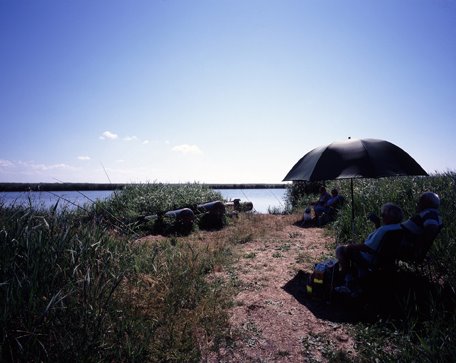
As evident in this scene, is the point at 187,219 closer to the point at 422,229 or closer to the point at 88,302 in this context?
the point at 88,302

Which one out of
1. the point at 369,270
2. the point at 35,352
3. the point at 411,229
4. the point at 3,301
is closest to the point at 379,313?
the point at 369,270

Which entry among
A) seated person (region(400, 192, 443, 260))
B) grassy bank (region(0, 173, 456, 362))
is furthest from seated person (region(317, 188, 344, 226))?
seated person (region(400, 192, 443, 260))

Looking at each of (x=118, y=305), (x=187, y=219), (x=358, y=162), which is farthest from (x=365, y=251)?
(x=187, y=219)

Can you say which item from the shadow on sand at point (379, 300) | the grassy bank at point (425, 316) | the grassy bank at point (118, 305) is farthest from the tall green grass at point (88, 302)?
the grassy bank at point (425, 316)

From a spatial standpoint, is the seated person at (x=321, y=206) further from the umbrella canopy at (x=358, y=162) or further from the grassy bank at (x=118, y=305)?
the umbrella canopy at (x=358, y=162)

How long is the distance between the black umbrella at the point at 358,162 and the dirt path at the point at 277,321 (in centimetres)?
203

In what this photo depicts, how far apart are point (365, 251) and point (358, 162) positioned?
4.72 ft

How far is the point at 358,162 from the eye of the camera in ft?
15.1

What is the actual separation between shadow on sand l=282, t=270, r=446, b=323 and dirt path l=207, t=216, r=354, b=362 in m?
0.19

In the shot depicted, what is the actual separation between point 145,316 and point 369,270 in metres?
3.38

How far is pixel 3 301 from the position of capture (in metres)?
2.53

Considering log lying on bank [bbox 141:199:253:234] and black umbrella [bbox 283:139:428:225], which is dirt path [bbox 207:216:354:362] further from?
log lying on bank [bbox 141:199:253:234]

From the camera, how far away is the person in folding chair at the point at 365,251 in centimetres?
407

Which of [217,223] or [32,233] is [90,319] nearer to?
[32,233]
